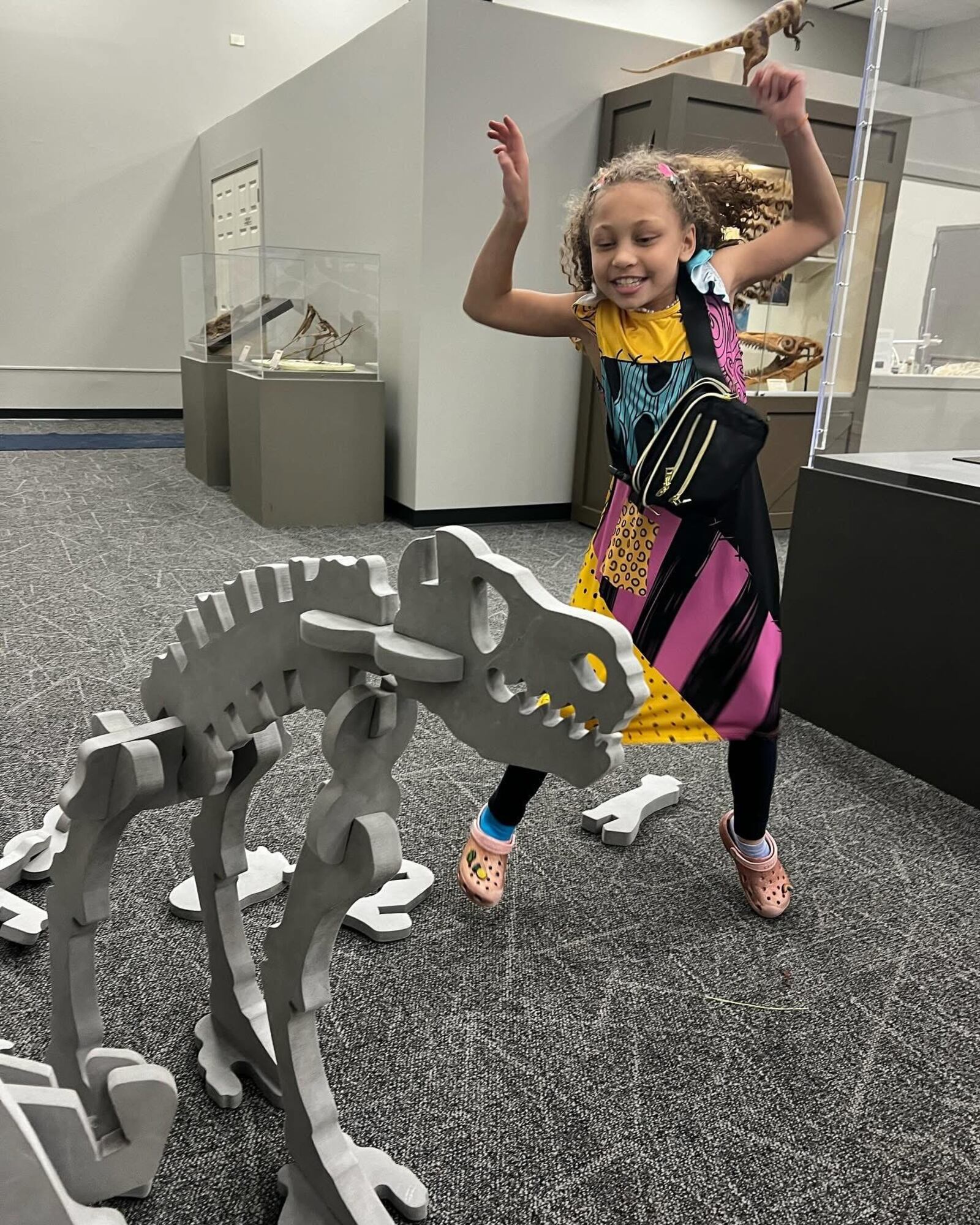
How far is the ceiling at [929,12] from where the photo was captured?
6.42ft

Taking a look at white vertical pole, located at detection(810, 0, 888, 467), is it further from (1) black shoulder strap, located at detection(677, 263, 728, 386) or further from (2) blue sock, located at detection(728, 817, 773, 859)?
(2) blue sock, located at detection(728, 817, 773, 859)

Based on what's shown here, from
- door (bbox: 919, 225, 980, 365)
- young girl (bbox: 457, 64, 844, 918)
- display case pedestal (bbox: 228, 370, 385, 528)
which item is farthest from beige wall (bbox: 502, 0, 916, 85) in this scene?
young girl (bbox: 457, 64, 844, 918)

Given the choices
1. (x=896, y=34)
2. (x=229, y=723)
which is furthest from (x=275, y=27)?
(x=229, y=723)

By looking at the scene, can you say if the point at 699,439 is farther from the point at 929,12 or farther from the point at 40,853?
the point at 929,12

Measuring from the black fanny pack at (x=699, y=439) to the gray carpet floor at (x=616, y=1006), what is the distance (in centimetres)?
73

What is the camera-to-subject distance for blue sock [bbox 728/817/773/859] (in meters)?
1.62

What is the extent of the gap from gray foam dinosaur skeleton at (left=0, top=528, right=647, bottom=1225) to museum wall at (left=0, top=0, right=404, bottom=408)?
26.6 ft

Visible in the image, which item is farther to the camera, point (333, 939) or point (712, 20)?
point (712, 20)

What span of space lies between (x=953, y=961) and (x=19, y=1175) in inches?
54.5

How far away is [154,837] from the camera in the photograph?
1.76 metres

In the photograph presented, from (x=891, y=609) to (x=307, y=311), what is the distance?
3209mm

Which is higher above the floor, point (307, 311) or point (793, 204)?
point (793, 204)

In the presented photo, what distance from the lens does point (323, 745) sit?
781 mm

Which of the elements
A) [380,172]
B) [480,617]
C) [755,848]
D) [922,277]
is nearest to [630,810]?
[755,848]
